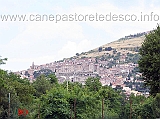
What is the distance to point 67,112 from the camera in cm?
2230

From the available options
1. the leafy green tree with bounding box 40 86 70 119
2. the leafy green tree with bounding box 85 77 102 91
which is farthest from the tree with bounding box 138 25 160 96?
the leafy green tree with bounding box 85 77 102 91

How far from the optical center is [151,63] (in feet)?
87.1

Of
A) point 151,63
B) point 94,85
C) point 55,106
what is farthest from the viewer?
point 94,85

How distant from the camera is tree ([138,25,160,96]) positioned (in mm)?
26275

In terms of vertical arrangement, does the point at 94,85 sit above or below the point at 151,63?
below

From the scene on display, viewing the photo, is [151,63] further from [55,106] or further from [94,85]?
[94,85]

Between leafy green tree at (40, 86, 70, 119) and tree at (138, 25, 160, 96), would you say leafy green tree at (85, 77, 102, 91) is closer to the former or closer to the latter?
tree at (138, 25, 160, 96)

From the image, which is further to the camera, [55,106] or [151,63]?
[151,63]

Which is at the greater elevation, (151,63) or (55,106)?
(151,63)

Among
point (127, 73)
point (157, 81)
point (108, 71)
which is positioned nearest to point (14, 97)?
point (157, 81)

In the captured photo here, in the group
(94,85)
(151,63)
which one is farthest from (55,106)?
(94,85)

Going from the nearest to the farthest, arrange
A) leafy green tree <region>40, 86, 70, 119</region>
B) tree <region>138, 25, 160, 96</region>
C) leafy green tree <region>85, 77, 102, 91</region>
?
1. leafy green tree <region>40, 86, 70, 119</region>
2. tree <region>138, 25, 160, 96</region>
3. leafy green tree <region>85, 77, 102, 91</region>

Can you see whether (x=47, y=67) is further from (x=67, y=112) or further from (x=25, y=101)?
(x=67, y=112)

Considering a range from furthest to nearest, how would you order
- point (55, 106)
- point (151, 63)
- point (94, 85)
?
1. point (94, 85)
2. point (151, 63)
3. point (55, 106)
